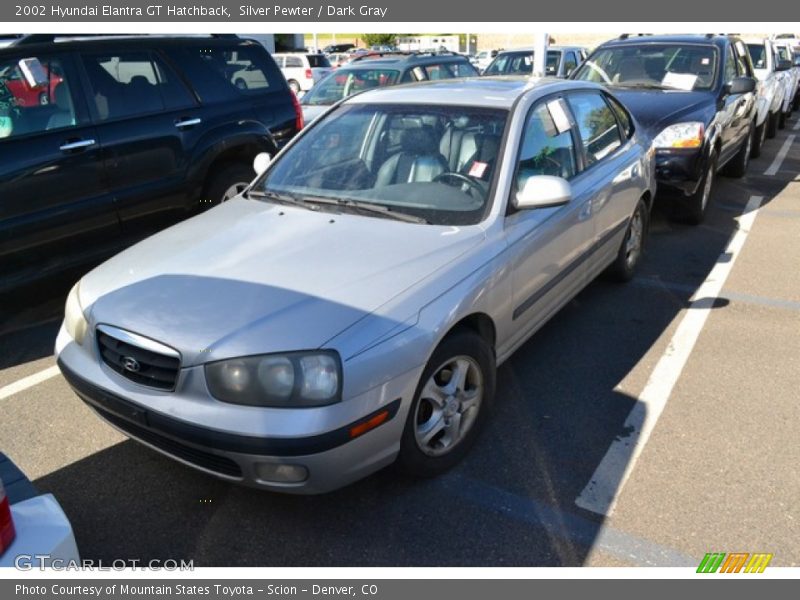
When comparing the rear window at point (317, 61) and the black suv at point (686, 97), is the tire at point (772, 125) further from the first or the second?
the rear window at point (317, 61)

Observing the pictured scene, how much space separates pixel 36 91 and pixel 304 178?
2224 millimetres

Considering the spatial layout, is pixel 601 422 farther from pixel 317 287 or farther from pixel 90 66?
pixel 90 66

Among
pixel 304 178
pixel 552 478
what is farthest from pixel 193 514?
pixel 304 178

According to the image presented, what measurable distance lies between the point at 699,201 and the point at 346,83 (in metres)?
5.66

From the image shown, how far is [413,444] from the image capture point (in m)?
2.67

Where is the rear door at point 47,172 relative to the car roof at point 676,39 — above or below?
below

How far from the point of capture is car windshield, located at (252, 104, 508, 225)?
3.24 meters

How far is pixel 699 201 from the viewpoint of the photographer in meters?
6.63

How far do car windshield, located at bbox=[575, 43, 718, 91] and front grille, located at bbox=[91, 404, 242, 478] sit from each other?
6.72 m

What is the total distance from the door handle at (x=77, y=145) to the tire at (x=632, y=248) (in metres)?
3.91

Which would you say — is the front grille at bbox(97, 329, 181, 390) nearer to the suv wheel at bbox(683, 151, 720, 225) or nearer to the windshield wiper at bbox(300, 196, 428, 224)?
the windshield wiper at bbox(300, 196, 428, 224)

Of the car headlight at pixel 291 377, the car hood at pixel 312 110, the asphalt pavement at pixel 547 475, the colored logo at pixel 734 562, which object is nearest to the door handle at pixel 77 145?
the asphalt pavement at pixel 547 475

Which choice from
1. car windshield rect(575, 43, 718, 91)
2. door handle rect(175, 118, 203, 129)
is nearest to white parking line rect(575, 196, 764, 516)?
car windshield rect(575, 43, 718, 91)

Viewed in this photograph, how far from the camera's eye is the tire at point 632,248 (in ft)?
16.4
